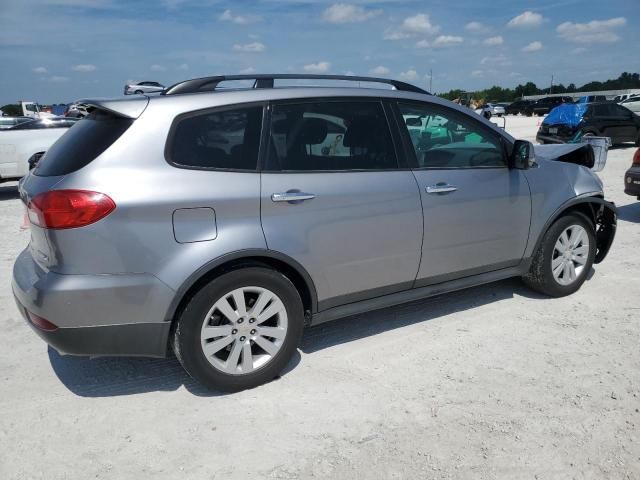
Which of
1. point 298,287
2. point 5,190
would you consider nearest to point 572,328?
point 298,287

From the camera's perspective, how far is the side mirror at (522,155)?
396 cm

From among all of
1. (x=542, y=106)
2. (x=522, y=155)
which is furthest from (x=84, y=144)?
(x=542, y=106)

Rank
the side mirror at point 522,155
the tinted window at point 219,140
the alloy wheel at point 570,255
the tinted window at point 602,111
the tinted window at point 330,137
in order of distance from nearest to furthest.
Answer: the tinted window at point 219,140
the tinted window at point 330,137
the side mirror at point 522,155
the alloy wheel at point 570,255
the tinted window at point 602,111

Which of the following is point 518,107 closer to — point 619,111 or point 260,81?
point 619,111

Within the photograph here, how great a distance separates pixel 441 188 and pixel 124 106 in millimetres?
2071

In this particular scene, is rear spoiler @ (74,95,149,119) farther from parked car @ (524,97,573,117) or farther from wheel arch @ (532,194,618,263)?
parked car @ (524,97,573,117)

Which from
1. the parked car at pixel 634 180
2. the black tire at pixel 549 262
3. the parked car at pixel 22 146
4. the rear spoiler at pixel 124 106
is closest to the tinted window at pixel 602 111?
the parked car at pixel 634 180

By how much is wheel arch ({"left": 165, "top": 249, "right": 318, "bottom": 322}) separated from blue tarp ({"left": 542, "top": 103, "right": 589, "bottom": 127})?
15855mm

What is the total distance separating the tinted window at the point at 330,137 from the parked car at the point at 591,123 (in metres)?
14.8

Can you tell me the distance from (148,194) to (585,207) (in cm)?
370

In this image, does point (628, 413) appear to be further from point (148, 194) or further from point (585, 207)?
point (148, 194)

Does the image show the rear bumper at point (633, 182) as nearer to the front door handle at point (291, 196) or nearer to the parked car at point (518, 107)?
the front door handle at point (291, 196)

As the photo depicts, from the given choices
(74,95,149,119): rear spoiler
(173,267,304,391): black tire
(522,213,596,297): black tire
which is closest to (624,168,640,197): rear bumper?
(522,213,596,297): black tire

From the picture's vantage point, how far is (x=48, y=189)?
2.69 m
